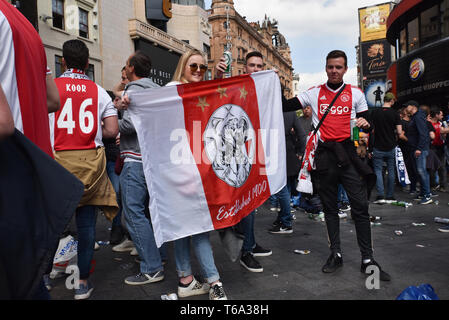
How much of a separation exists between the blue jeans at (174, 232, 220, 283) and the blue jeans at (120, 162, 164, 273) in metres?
0.39

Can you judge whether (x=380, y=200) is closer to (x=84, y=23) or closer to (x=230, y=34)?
(x=84, y=23)

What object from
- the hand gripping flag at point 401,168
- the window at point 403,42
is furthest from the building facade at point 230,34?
the hand gripping flag at point 401,168

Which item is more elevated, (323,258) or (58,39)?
(58,39)

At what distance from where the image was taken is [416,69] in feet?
57.2

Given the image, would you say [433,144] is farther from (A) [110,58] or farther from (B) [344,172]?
(A) [110,58]

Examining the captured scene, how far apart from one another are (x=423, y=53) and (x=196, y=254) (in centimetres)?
1793

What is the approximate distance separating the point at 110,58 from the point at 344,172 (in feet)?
71.1

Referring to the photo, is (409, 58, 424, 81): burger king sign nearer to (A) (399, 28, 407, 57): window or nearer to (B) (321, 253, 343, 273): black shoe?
(A) (399, 28, 407, 57): window

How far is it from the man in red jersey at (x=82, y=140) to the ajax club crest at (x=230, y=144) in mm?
1001

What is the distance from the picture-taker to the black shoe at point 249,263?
363 centimetres

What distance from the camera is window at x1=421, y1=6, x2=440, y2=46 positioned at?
16781 mm

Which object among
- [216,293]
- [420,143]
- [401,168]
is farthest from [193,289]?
[401,168]
